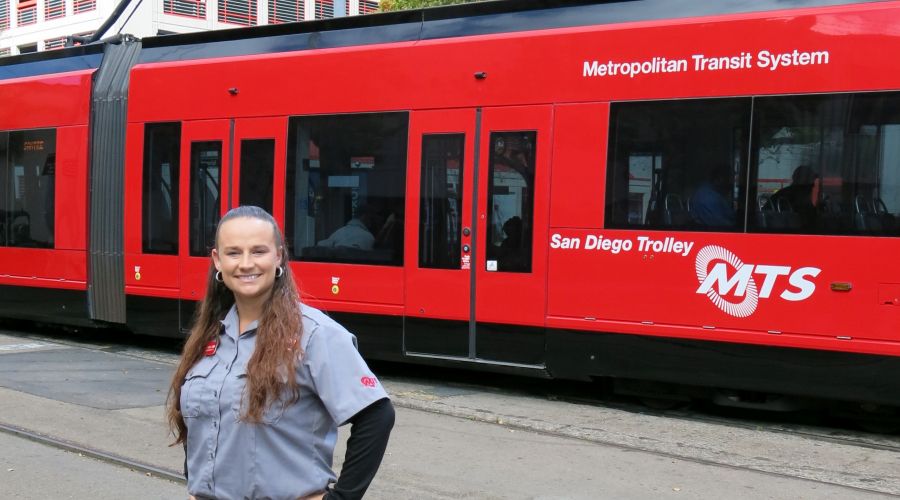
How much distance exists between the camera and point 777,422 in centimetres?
775

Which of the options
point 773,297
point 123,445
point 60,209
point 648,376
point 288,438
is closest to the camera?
point 288,438

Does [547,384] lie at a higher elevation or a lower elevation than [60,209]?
lower

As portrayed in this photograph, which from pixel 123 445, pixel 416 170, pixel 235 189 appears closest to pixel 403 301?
pixel 416 170

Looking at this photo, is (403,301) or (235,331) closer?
(235,331)

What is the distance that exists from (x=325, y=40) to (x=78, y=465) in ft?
16.3

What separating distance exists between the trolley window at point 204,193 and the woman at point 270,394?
7.82m

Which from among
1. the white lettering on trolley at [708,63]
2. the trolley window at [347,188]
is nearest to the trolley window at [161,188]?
the trolley window at [347,188]

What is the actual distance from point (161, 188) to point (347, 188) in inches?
101

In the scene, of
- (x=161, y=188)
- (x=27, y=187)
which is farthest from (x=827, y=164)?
(x=27, y=187)

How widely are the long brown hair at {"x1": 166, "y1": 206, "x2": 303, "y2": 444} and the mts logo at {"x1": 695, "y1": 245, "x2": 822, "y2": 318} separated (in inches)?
209

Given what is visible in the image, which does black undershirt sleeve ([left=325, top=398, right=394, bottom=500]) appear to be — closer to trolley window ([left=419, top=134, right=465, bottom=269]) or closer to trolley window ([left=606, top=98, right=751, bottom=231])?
trolley window ([left=606, top=98, right=751, bottom=231])

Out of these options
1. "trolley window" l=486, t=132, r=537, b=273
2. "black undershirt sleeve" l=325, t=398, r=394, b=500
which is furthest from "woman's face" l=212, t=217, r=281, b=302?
"trolley window" l=486, t=132, r=537, b=273

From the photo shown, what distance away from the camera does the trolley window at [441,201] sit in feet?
27.8

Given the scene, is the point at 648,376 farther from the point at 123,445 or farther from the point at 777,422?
the point at 123,445
